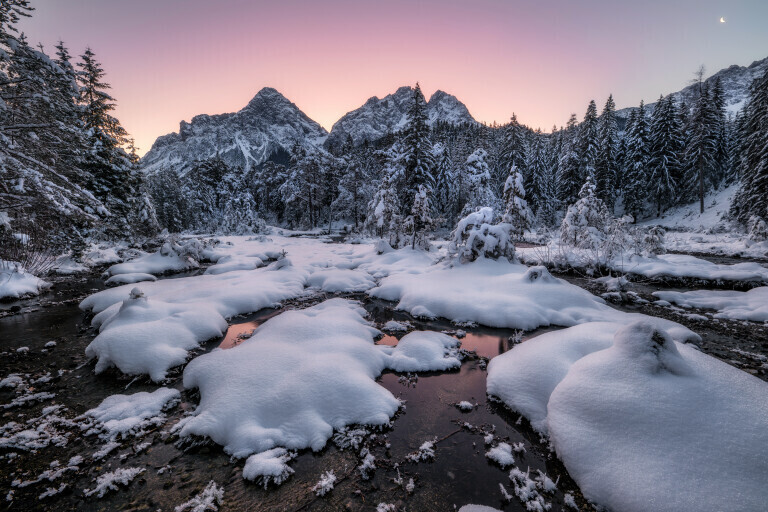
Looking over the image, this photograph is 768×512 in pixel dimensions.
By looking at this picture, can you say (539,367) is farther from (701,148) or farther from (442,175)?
(701,148)

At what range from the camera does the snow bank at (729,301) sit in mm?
8031

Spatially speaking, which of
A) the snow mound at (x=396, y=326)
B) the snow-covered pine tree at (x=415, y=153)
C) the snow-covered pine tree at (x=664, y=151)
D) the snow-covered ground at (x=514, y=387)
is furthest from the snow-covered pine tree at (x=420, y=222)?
the snow-covered pine tree at (x=664, y=151)

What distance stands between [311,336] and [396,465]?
10.9 feet

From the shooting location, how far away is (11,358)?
6.27m

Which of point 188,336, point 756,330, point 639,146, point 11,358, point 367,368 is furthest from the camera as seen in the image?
point 639,146

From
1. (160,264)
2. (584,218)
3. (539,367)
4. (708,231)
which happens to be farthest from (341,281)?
(708,231)

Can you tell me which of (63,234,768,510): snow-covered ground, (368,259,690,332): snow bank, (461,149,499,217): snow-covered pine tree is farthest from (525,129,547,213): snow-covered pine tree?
(63,234,768,510): snow-covered ground

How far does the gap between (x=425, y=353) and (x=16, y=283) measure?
15328 millimetres

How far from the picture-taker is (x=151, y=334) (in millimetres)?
6254

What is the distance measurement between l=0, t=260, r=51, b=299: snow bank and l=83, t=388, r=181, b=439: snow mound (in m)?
10.3

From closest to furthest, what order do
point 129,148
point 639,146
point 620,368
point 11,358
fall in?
1. point 620,368
2. point 11,358
3. point 129,148
4. point 639,146

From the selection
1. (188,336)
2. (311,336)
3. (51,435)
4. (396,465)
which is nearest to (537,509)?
(396,465)

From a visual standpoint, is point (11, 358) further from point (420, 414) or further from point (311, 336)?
point (420, 414)

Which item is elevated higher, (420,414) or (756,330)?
(756,330)
